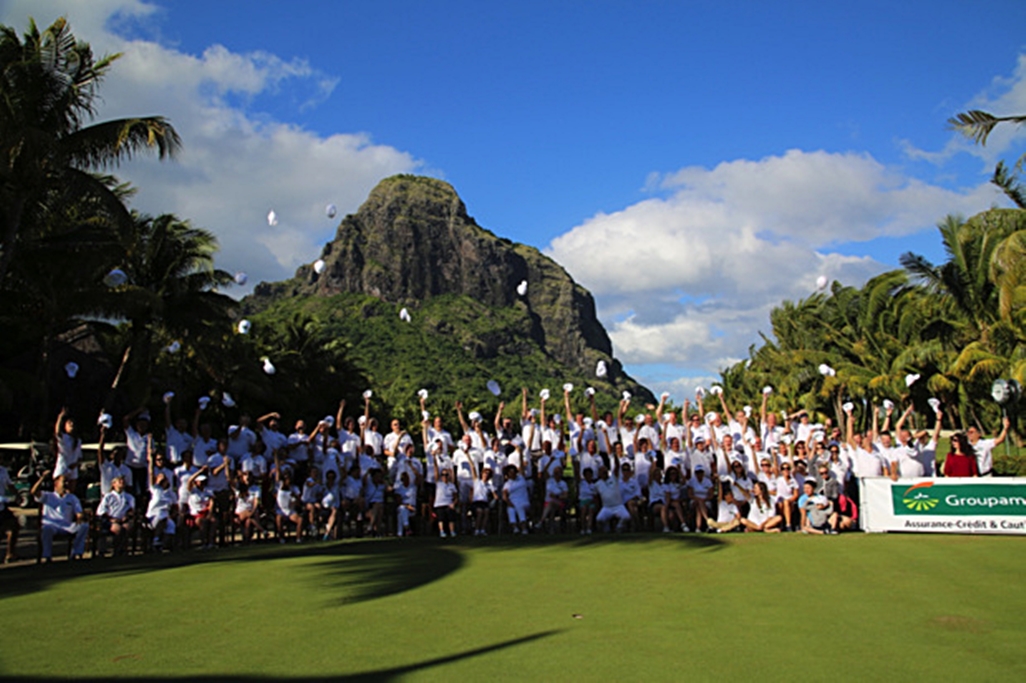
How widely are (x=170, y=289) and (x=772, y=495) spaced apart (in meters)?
21.5

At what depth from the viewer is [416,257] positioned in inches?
6230

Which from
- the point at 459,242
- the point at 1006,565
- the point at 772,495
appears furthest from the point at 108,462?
the point at 459,242

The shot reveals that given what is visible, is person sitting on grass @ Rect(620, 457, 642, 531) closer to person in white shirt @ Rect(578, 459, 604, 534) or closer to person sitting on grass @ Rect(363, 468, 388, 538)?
person in white shirt @ Rect(578, 459, 604, 534)

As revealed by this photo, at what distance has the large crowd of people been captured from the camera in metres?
13.3

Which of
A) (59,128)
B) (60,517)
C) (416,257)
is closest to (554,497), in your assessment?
(60,517)

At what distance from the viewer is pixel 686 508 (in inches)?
571

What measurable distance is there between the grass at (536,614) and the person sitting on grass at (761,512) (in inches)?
81.9

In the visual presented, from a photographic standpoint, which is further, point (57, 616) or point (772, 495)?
point (772, 495)

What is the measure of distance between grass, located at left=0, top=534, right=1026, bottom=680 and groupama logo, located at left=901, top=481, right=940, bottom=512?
1469mm

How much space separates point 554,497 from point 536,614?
6839 millimetres

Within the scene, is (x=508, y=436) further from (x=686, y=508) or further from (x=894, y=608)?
(x=894, y=608)

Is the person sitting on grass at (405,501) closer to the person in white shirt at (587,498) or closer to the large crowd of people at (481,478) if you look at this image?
the large crowd of people at (481,478)

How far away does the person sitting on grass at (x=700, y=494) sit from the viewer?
1415cm

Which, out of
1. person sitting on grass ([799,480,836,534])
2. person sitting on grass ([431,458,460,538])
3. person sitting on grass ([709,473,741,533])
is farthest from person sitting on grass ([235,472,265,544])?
person sitting on grass ([799,480,836,534])
